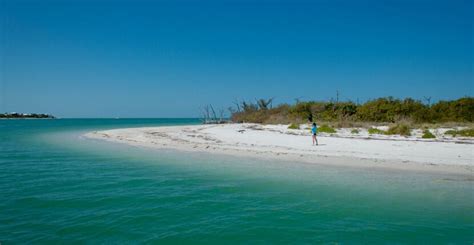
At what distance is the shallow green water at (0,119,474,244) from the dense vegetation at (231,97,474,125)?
1444 cm

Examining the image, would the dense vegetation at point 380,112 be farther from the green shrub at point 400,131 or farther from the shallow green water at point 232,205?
the shallow green water at point 232,205

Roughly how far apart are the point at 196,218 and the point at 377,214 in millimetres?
3914

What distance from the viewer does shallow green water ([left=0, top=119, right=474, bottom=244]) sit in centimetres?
543

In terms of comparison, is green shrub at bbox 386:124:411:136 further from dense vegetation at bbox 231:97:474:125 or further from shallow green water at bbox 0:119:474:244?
shallow green water at bbox 0:119:474:244

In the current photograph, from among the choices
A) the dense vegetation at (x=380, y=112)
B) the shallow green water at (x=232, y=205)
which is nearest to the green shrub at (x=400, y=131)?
the dense vegetation at (x=380, y=112)

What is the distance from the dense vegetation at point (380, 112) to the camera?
Answer: 30.6 metres

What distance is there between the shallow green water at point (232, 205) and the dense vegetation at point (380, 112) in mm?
14439

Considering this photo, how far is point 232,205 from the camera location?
7094mm

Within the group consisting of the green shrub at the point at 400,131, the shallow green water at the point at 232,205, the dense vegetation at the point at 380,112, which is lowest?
the shallow green water at the point at 232,205

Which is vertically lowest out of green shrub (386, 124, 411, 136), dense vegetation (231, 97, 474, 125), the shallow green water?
the shallow green water

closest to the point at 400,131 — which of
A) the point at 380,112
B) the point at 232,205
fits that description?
the point at 380,112

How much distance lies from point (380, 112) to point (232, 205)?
1273 inches

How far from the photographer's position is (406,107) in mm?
33312

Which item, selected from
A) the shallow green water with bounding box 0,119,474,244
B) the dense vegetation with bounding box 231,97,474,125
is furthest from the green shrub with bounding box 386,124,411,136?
the shallow green water with bounding box 0,119,474,244
